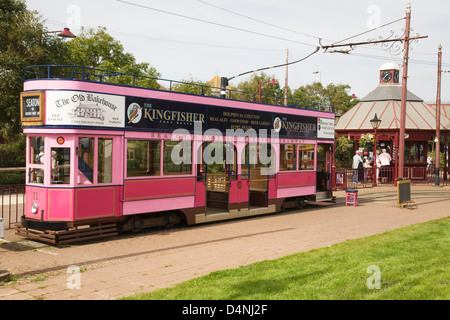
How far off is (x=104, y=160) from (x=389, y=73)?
1226 inches

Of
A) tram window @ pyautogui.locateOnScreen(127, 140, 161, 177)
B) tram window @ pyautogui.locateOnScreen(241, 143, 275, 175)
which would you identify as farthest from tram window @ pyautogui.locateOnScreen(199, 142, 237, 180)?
tram window @ pyautogui.locateOnScreen(127, 140, 161, 177)

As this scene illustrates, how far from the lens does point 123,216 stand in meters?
11.0

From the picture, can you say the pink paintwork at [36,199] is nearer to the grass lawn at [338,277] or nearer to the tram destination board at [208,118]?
the tram destination board at [208,118]

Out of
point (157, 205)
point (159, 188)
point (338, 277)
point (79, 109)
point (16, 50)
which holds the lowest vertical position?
point (338, 277)

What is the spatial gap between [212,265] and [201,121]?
5.38 meters

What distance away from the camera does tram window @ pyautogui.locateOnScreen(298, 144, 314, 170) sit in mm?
16891

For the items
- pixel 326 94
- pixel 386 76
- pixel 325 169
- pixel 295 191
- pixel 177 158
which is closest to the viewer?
pixel 177 158

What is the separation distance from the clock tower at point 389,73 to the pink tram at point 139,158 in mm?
23577

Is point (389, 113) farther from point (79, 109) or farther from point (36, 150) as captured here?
point (36, 150)

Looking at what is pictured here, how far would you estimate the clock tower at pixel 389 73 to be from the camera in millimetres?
36656

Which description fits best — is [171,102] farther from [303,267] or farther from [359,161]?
[359,161]

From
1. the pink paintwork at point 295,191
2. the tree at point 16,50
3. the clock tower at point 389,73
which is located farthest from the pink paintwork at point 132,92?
the clock tower at point 389,73

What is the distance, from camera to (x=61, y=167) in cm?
1012

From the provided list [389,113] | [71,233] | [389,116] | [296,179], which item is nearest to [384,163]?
[389,116]
